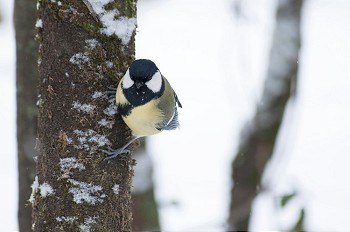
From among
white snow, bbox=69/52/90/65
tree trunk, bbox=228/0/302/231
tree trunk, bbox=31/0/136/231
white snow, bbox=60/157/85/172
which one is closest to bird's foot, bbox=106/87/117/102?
tree trunk, bbox=31/0/136/231

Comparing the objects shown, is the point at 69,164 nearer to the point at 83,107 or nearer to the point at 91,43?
the point at 83,107

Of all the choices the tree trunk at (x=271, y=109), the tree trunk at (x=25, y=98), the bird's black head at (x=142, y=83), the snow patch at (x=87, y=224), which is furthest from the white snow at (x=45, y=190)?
the tree trunk at (x=271, y=109)

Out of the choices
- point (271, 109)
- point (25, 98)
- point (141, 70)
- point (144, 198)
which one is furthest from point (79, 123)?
point (271, 109)

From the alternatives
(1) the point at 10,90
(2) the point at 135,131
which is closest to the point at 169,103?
(2) the point at 135,131

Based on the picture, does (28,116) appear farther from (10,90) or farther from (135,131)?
(10,90)

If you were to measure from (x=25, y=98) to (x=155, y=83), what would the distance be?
27.2 inches

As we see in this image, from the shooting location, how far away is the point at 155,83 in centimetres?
225

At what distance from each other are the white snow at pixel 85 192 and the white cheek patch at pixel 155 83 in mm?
458

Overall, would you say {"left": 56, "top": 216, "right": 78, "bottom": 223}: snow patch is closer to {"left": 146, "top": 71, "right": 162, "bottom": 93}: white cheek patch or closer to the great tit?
the great tit

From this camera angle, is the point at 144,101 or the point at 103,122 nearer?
the point at 103,122

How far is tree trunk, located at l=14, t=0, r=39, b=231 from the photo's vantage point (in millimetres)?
2564

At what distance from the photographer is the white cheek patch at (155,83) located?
7.14ft

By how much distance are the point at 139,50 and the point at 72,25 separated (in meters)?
4.05

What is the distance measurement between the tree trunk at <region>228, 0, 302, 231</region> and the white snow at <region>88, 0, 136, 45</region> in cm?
170
